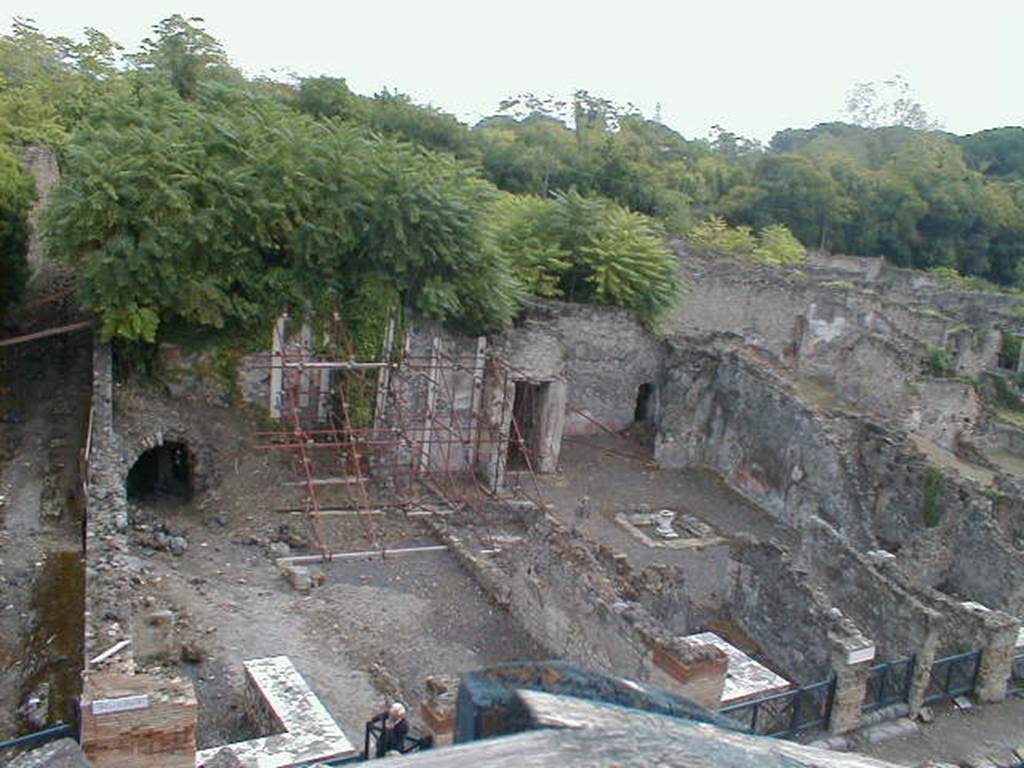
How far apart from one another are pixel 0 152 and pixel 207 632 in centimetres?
1203

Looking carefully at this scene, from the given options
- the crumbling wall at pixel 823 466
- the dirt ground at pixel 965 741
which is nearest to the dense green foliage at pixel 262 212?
the crumbling wall at pixel 823 466

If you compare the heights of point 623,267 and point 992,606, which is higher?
point 623,267

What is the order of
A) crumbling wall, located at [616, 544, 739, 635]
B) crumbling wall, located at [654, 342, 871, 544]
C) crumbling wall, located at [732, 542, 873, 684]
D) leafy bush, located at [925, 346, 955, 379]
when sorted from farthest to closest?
leafy bush, located at [925, 346, 955, 379]
crumbling wall, located at [654, 342, 871, 544]
crumbling wall, located at [616, 544, 739, 635]
crumbling wall, located at [732, 542, 873, 684]

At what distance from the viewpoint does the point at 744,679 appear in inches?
446

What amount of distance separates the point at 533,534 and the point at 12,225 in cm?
1277

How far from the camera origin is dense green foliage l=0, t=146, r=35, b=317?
18812 millimetres

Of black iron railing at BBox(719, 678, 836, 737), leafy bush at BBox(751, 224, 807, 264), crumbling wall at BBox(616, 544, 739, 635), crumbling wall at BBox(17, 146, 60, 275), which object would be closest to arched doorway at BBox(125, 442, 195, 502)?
crumbling wall at BBox(17, 146, 60, 275)

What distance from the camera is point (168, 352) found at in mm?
17812

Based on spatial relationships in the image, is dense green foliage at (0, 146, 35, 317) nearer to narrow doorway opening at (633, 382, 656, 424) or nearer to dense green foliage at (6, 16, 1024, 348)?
dense green foliage at (6, 16, 1024, 348)

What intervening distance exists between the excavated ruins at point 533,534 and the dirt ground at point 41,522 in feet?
1.43

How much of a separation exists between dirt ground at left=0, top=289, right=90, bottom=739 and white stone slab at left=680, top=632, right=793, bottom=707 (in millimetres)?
6754

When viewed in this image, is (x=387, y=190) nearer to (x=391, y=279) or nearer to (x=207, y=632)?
(x=391, y=279)

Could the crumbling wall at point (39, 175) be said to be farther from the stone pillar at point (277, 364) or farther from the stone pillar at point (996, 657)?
the stone pillar at point (996, 657)


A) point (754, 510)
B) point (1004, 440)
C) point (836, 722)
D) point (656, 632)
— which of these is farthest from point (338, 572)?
point (1004, 440)
